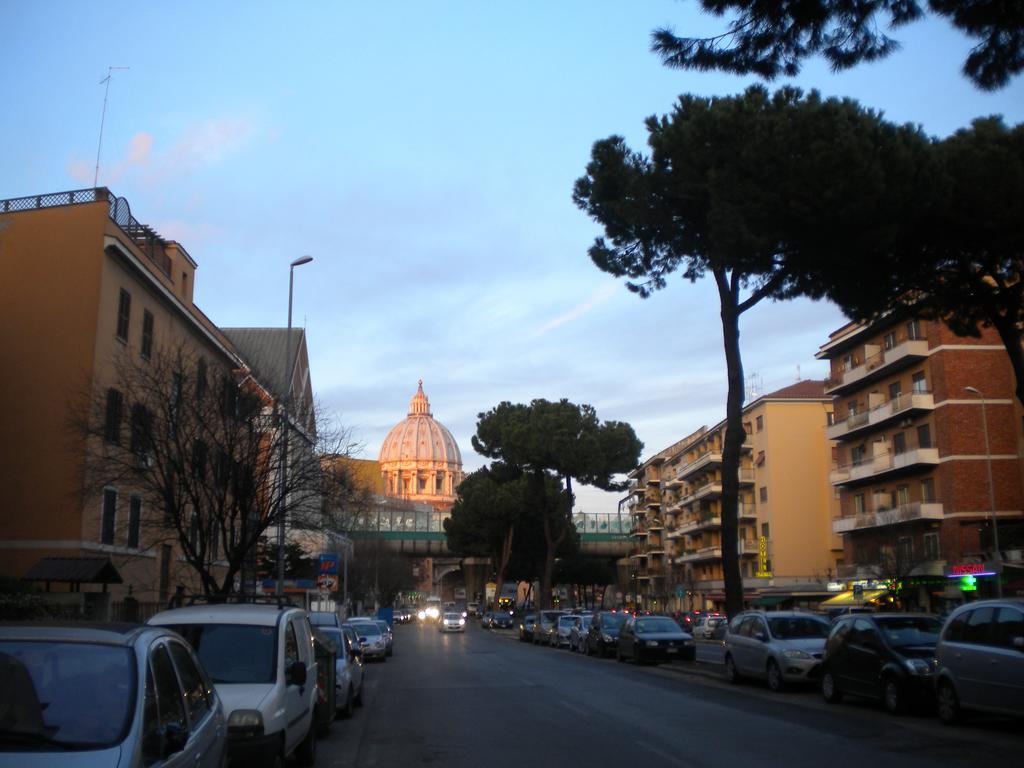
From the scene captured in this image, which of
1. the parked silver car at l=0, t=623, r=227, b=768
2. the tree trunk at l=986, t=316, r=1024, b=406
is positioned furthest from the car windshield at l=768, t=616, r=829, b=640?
the parked silver car at l=0, t=623, r=227, b=768

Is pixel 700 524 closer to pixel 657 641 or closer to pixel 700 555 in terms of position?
pixel 700 555

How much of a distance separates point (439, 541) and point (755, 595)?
42117 millimetres

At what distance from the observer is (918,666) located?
49.6 feet

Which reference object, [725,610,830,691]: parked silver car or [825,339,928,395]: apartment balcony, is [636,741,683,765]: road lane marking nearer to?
[725,610,830,691]: parked silver car

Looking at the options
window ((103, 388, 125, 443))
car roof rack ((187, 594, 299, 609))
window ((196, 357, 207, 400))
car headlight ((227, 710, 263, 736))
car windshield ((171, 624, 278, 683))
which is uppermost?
window ((196, 357, 207, 400))

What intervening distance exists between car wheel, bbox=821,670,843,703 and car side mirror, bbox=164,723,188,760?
46.5 feet

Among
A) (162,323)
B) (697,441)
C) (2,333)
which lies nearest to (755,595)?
(697,441)

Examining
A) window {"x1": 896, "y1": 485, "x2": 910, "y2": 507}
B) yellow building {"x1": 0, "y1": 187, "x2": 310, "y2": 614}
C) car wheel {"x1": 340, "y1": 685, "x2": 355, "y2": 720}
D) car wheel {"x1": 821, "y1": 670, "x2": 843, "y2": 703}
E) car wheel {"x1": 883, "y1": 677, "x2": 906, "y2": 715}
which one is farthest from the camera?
window {"x1": 896, "y1": 485, "x2": 910, "y2": 507}

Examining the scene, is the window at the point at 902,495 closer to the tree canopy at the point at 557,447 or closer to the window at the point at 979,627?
the tree canopy at the point at 557,447

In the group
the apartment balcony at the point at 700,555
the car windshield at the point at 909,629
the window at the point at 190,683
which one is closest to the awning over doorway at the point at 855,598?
the apartment balcony at the point at 700,555

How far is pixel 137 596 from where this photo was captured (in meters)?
32.0

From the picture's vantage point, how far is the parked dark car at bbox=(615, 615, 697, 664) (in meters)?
30.0

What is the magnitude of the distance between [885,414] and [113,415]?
127ft

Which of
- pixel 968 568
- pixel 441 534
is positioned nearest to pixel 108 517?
pixel 968 568
